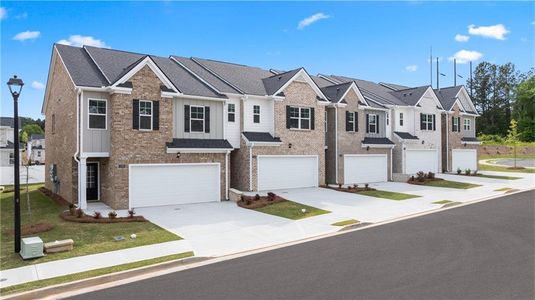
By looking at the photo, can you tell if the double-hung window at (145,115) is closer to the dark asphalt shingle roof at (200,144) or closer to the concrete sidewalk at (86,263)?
the dark asphalt shingle roof at (200,144)

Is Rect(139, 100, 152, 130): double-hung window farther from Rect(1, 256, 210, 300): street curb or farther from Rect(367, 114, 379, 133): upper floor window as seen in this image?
Rect(367, 114, 379, 133): upper floor window

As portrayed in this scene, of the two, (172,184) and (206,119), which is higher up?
(206,119)

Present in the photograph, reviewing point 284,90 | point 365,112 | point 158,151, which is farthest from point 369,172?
point 158,151

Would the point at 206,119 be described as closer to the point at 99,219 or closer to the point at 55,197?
the point at 99,219

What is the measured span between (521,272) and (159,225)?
1179 cm

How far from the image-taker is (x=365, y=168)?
28.7 m

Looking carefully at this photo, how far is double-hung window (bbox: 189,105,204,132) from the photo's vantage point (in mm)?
21078

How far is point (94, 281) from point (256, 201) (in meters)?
11.4

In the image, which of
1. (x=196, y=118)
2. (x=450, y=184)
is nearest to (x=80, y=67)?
(x=196, y=118)

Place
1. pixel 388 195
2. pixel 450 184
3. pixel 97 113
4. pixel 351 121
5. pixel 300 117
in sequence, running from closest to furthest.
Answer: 1. pixel 97 113
2. pixel 388 195
3. pixel 300 117
4. pixel 450 184
5. pixel 351 121

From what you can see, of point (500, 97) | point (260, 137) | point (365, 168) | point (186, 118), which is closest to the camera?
point (186, 118)

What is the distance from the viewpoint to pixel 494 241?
11484 millimetres

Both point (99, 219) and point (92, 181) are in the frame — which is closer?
point (99, 219)

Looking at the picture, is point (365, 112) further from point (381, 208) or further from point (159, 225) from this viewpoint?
point (159, 225)
